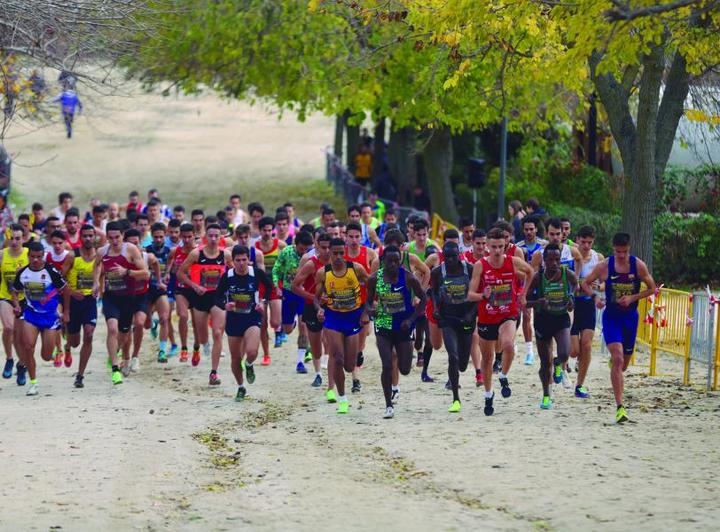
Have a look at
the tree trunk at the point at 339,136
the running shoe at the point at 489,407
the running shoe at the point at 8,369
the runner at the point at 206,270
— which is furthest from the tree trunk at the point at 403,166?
the running shoe at the point at 489,407

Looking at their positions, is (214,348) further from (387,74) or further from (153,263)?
(387,74)

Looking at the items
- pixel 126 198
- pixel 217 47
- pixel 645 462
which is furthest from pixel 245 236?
pixel 126 198

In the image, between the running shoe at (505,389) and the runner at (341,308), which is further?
the running shoe at (505,389)

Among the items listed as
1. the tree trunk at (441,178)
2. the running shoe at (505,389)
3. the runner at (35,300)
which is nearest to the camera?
the running shoe at (505,389)

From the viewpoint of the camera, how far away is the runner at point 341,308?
14.6 m

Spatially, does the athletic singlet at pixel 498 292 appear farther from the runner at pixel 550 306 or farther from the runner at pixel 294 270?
the runner at pixel 294 270

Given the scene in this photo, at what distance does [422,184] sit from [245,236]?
72.7ft

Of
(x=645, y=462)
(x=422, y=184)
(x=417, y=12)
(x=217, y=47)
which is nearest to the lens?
(x=645, y=462)

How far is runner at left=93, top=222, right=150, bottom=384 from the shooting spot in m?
17.0

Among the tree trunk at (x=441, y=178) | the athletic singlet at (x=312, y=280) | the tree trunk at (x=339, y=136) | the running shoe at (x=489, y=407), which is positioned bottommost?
the running shoe at (x=489, y=407)

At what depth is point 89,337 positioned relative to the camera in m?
16.9

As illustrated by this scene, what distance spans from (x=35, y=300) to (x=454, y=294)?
5.14 m

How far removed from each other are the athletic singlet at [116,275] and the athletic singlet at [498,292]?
4745 mm

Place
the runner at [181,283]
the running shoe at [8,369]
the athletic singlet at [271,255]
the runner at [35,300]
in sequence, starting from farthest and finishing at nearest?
1. the athletic singlet at [271,255]
2. the runner at [181,283]
3. the running shoe at [8,369]
4. the runner at [35,300]
